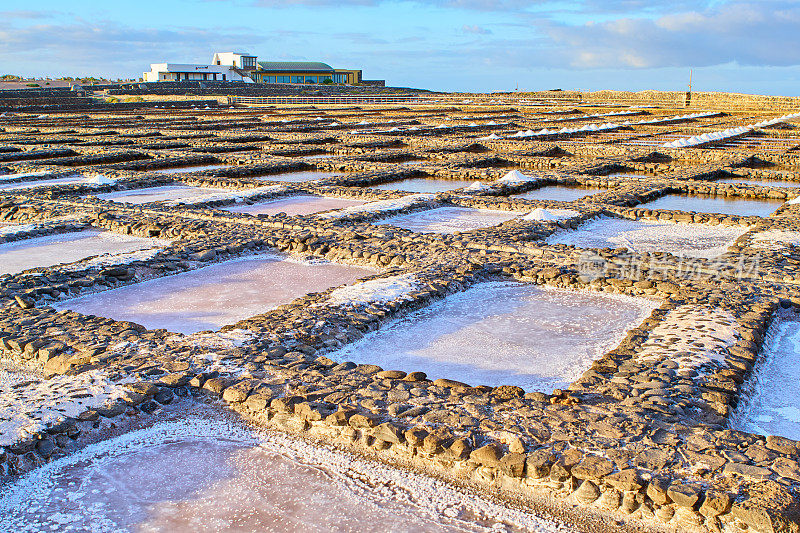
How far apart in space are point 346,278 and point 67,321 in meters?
2.59

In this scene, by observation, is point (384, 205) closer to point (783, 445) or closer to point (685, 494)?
point (783, 445)

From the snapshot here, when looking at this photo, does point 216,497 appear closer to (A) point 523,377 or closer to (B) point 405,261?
(A) point 523,377

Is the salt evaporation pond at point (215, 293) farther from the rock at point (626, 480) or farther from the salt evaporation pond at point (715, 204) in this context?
the salt evaporation pond at point (715, 204)

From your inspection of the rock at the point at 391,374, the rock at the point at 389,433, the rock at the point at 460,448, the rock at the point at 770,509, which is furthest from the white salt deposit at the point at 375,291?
the rock at the point at 770,509

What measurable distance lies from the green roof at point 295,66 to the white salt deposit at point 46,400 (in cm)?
8183

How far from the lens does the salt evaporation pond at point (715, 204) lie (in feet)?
34.9

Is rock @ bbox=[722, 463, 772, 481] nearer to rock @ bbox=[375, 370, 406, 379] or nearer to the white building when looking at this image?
rock @ bbox=[375, 370, 406, 379]

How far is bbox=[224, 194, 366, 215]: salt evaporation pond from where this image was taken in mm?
10719

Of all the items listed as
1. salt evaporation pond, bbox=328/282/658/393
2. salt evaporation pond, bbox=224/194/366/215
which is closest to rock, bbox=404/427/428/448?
salt evaporation pond, bbox=328/282/658/393

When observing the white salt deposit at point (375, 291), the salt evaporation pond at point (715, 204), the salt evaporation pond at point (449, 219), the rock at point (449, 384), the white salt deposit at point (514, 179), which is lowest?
the rock at point (449, 384)

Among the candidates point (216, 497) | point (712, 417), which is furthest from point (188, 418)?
point (712, 417)

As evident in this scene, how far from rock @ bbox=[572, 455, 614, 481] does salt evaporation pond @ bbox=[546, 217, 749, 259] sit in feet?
16.2

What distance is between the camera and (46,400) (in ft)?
12.9

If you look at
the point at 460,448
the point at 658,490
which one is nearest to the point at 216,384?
the point at 460,448
